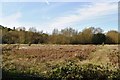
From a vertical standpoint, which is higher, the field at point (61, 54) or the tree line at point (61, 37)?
the tree line at point (61, 37)

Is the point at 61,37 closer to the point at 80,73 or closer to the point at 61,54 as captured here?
the point at 61,54

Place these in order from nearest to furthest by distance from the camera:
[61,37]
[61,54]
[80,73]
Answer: [80,73], [61,54], [61,37]

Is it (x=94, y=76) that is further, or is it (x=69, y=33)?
(x=69, y=33)

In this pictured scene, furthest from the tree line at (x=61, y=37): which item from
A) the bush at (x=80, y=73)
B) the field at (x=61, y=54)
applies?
the bush at (x=80, y=73)

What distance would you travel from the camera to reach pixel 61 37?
10289 mm

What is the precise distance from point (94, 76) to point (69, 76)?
0.59 m

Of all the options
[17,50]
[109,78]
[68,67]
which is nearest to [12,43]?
[17,50]

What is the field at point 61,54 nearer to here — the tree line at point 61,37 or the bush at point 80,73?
the tree line at point 61,37

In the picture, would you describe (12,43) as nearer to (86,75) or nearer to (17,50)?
(17,50)

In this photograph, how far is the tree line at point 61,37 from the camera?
9680 millimetres

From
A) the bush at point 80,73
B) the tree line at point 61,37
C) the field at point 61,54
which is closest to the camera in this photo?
the bush at point 80,73

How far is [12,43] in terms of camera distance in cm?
1021

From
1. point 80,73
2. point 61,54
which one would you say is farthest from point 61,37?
point 80,73

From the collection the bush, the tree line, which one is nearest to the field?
the tree line
